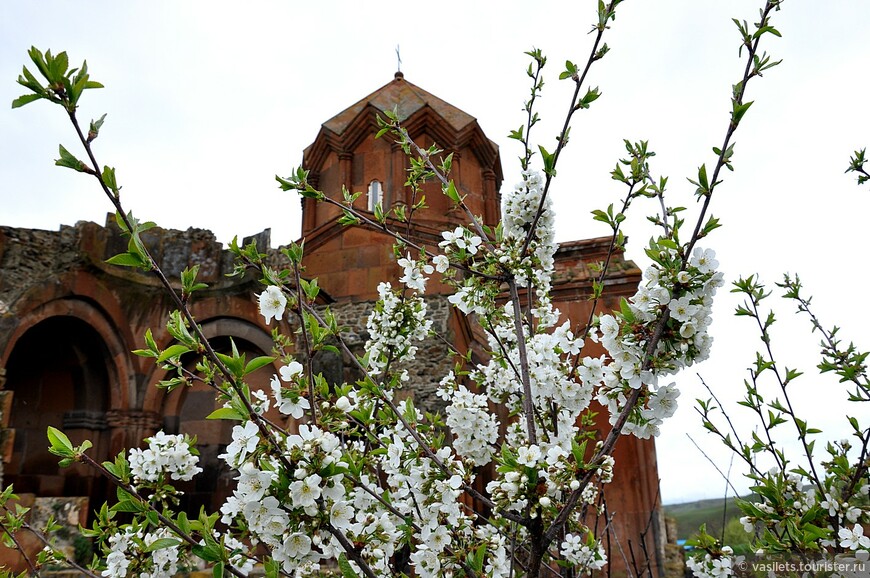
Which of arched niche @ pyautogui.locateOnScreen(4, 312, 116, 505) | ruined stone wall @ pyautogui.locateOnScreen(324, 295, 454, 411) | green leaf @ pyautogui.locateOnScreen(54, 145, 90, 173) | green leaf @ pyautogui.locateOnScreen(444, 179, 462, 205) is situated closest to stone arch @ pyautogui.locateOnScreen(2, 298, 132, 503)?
arched niche @ pyautogui.locateOnScreen(4, 312, 116, 505)

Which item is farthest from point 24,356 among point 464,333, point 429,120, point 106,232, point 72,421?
point 429,120

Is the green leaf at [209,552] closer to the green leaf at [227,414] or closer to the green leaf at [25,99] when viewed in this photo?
the green leaf at [227,414]

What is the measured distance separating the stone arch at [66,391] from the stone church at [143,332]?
17 millimetres

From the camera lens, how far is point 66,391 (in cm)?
956

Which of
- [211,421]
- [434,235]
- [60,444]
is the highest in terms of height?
[434,235]

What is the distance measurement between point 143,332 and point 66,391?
167 cm

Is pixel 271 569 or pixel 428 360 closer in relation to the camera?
pixel 271 569

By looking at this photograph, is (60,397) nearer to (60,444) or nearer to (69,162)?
(60,444)

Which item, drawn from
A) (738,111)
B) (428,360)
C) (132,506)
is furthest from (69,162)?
(428,360)

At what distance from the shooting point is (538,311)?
3904mm

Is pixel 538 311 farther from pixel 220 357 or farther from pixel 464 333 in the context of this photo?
pixel 464 333

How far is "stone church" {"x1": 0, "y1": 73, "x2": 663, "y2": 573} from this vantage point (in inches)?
329

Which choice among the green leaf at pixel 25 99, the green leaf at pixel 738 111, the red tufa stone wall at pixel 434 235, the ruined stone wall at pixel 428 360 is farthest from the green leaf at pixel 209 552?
the ruined stone wall at pixel 428 360

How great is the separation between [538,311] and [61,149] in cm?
295
